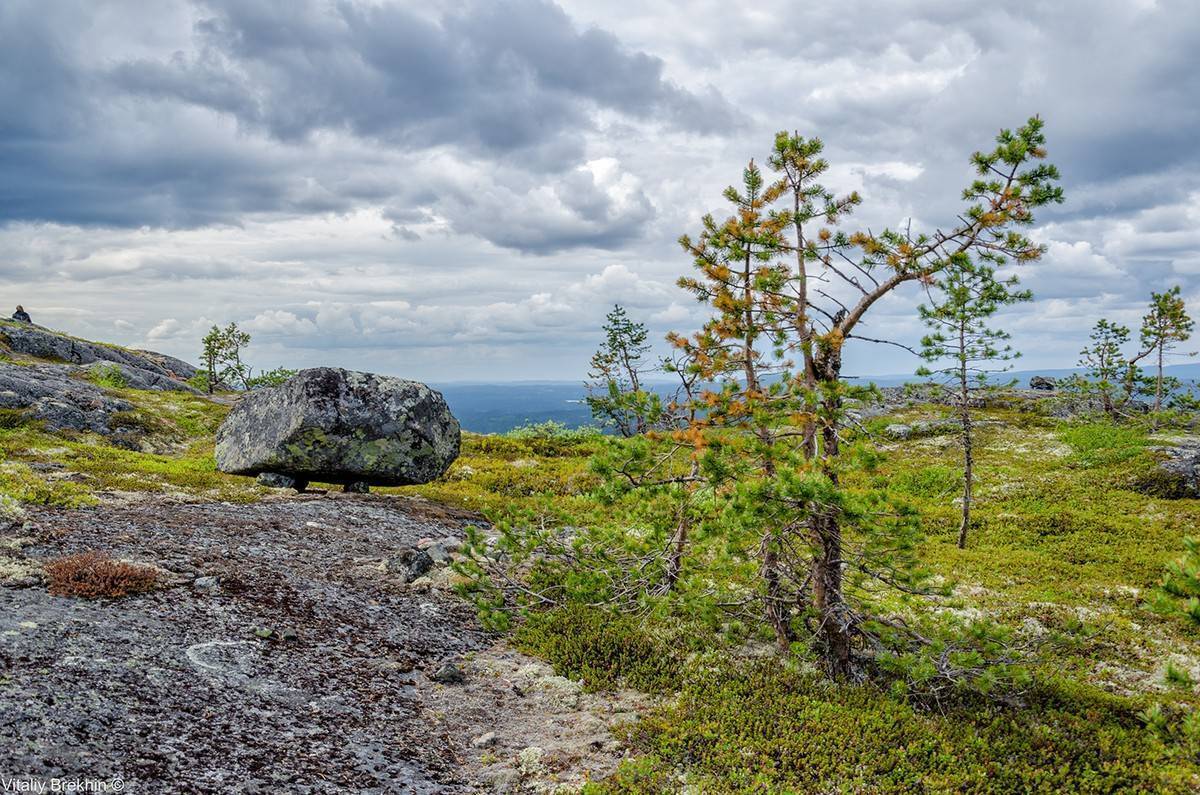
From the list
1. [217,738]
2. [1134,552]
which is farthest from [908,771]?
[1134,552]

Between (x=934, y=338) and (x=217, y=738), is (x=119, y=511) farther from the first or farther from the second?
(x=934, y=338)

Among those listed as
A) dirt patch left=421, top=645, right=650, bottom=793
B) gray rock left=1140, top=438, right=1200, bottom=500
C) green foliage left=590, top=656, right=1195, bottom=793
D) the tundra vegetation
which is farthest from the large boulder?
gray rock left=1140, top=438, right=1200, bottom=500

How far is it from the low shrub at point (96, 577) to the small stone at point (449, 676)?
4.95 m

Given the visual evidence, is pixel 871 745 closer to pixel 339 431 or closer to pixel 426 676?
pixel 426 676

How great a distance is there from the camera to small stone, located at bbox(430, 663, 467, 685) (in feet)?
33.6

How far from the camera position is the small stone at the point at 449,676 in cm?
1023

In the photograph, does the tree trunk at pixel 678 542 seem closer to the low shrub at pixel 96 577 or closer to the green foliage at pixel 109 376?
the low shrub at pixel 96 577

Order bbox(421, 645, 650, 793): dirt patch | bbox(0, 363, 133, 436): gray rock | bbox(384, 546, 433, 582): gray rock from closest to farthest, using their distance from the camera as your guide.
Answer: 1. bbox(421, 645, 650, 793): dirt patch
2. bbox(384, 546, 433, 582): gray rock
3. bbox(0, 363, 133, 436): gray rock

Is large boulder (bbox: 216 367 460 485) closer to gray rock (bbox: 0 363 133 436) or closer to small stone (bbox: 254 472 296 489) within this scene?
small stone (bbox: 254 472 296 489)

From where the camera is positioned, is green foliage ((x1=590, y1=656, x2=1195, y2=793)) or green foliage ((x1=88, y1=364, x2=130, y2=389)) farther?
green foliage ((x1=88, y1=364, x2=130, y2=389))

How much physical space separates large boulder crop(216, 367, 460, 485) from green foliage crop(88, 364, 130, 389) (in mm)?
38470

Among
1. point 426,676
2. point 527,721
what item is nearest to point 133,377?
point 426,676

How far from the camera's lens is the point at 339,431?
1903 cm

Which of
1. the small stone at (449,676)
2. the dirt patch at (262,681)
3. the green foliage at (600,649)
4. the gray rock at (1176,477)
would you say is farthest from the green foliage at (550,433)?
the small stone at (449,676)
